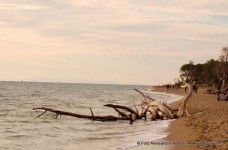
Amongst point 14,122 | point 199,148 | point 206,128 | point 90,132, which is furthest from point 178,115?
point 199,148

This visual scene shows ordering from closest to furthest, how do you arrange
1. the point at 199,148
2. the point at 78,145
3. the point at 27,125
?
1. the point at 199,148
2. the point at 78,145
3. the point at 27,125

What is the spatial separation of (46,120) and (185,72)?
315 feet

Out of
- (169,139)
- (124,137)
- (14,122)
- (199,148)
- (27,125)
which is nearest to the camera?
(199,148)

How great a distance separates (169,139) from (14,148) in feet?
16.9

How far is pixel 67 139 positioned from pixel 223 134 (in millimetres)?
6324

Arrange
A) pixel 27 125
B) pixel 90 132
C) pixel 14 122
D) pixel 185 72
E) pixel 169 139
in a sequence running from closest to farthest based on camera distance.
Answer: pixel 169 139, pixel 90 132, pixel 27 125, pixel 14 122, pixel 185 72

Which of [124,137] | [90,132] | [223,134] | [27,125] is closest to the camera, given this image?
[223,134]

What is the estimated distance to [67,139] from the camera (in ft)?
47.9

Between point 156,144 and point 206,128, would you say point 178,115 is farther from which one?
point 156,144

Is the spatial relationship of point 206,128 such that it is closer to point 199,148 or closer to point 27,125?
point 199,148

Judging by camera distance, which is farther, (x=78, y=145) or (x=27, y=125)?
(x=27, y=125)

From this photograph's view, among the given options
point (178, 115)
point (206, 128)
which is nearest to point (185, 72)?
point (178, 115)

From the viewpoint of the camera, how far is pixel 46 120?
72.2 feet

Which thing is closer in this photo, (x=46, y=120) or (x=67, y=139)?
(x=67, y=139)
